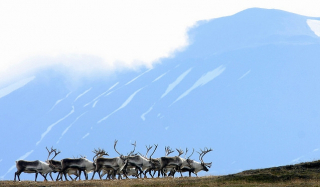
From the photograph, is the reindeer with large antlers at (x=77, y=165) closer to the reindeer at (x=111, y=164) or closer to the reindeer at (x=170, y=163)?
the reindeer at (x=111, y=164)

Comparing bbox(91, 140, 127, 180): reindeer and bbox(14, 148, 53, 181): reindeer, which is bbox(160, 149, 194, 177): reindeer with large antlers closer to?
bbox(91, 140, 127, 180): reindeer

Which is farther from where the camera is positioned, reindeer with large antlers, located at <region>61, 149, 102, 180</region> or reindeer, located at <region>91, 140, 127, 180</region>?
reindeer, located at <region>91, 140, 127, 180</region>

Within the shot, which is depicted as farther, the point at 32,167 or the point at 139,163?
the point at 139,163

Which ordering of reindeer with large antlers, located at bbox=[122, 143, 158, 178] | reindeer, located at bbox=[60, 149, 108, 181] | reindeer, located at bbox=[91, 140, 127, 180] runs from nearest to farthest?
reindeer, located at bbox=[60, 149, 108, 181]
reindeer, located at bbox=[91, 140, 127, 180]
reindeer with large antlers, located at bbox=[122, 143, 158, 178]

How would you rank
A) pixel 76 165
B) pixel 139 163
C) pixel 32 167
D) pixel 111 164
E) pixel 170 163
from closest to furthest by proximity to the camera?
pixel 32 167
pixel 76 165
pixel 111 164
pixel 139 163
pixel 170 163

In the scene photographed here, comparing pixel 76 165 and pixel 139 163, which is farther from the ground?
pixel 76 165

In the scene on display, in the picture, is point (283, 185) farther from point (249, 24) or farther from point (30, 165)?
point (249, 24)

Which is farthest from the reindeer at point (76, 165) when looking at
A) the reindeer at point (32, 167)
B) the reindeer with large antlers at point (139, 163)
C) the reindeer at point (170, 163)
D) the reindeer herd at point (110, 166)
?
the reindeer at point (170, 163)

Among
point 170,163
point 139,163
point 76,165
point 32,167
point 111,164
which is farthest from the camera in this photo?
point 170,163

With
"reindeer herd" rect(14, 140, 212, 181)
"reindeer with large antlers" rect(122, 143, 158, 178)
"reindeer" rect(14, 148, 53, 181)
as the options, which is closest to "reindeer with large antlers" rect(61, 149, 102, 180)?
"reindeer herd" rect(14, 140, 212, 181)

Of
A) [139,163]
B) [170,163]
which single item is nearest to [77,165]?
[139,163]

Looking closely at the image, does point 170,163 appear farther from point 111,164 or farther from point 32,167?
point 32,167

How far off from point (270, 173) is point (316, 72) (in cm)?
15271

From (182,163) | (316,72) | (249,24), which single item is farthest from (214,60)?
(182,163)
